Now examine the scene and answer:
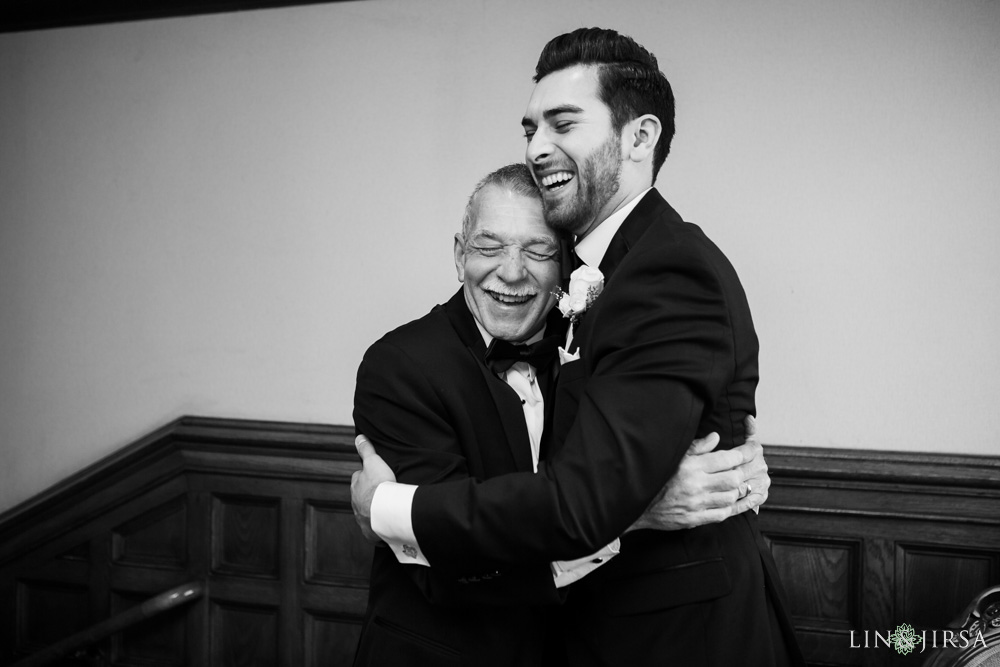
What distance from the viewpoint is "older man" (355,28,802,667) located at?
1507mm

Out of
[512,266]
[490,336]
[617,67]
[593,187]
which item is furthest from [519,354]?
[617,67]

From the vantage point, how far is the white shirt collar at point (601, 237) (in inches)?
74.0

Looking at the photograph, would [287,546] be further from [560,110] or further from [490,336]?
[560,110]

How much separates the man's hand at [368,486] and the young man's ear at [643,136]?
2.89 ft

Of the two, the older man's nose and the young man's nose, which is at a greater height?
the young man's nose

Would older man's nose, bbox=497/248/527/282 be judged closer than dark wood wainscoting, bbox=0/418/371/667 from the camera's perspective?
Yes

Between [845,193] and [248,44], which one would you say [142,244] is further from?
[845,193]

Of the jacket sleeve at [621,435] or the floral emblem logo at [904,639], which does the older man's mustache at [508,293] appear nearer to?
the jacket sleeve at [621,435]

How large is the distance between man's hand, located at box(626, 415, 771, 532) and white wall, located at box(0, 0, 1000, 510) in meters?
1.30

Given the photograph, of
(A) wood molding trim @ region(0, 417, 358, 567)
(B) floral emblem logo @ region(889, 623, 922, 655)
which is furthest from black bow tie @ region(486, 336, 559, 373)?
(B) floral emblem logo @ region(889, 623, 922, 655)

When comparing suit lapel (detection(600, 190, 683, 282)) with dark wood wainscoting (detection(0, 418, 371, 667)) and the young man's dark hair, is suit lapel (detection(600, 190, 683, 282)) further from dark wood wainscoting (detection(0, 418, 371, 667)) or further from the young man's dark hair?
dark wood wainscoting (detection(0, 418, 371, 667))

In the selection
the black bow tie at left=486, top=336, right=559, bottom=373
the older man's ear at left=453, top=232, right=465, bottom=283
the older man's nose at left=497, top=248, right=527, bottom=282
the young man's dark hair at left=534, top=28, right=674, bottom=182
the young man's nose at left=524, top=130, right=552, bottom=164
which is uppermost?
the young man's dark hair at left=534, top=28, right=674, bottom=182

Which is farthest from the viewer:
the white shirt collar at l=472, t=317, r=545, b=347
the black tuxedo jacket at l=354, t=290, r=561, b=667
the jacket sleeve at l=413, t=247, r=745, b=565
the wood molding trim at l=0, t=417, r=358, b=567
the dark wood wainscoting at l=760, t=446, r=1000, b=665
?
the wood molding trim at l=0, t=417, r=358, b=567

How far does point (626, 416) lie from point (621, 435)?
0.04 metres
